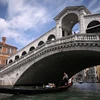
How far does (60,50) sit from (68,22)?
506cm

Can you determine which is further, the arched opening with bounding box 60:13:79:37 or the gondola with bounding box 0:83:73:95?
the arched opening with bounding box 60:13:79:37

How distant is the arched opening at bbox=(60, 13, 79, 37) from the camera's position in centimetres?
1529

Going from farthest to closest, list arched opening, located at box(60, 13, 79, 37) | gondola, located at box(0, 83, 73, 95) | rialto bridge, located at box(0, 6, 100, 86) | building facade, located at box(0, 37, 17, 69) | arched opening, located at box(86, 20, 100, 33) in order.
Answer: building facade, located at box(0, 37, 17, 69), arched opening, located at box(60, 13, 79, 37), arched opening, located at box(86, 20, 100, 33), rialto bridge, located at box(0, 6, 100, 86), gondola, located at box(0, 83, 73, 95)

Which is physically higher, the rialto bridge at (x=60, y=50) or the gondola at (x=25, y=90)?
the rialto bridge at (x=60, y=50)

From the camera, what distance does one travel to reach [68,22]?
16.1 metres

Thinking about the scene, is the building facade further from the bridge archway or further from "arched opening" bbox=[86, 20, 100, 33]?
"arched opening" bbox=[86, 20, 100, 33]

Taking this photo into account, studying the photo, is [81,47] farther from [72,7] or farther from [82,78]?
[82,78]

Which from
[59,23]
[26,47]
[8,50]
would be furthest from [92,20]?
[8,50]

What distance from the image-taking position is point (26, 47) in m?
18.9

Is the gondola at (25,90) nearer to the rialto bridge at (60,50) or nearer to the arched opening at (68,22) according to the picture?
the rialto bridge at (60,50)

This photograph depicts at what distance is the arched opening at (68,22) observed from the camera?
15289mm

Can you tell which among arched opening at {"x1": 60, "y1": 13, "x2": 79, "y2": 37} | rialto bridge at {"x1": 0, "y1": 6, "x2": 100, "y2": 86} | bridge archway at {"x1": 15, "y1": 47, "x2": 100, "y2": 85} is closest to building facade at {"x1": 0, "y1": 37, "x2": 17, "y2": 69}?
rialto bridge at {"x1": 0, "y1": 6, "x2": 100, "y2": 86}

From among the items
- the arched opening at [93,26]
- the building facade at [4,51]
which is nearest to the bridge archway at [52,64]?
the arched opening at [93,26]

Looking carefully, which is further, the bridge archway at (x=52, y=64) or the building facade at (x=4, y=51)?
the building facade at (x=4, y=51)
